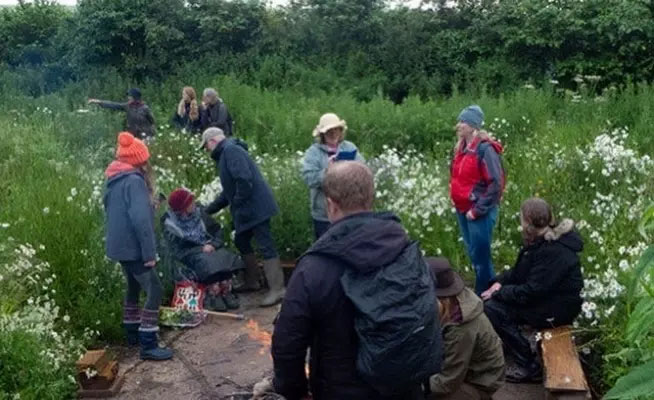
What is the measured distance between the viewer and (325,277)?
11.5ft

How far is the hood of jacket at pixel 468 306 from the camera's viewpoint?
4786mm

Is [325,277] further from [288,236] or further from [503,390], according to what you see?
[288,236]

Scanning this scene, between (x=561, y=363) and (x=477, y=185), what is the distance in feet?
6.47

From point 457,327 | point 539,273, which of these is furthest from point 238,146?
point 457,327

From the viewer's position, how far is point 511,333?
6.27 m

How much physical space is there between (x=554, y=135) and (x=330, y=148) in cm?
394

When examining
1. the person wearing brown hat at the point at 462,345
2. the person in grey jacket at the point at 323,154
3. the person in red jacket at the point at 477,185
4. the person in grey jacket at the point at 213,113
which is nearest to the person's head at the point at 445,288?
the person wearing brown hat at the point at 462,345

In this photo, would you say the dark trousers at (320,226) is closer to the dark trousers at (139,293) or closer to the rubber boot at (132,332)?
the dark trousers at (139,293)

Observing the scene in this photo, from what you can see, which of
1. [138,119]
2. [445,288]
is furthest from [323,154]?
[138,119]

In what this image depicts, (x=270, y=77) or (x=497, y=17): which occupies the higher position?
(x=497, y=17)

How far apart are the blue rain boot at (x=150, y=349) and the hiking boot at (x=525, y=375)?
2.65 meters

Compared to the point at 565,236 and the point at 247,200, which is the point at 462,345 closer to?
the point at 565,236

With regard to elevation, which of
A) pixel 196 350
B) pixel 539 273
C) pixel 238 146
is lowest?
pixel 196 350

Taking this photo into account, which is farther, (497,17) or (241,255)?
(497,17)
